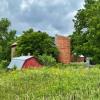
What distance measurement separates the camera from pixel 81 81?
1848 centimetres

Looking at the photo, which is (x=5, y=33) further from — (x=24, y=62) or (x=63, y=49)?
(x=24, y=62)

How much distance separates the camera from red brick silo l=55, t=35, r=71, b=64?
64.7m

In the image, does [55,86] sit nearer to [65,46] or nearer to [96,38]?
[96,38]

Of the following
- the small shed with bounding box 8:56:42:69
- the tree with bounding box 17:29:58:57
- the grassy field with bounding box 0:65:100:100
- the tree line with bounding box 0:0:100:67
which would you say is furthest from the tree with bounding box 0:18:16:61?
the grassy field with bounding box 0:65:100:100

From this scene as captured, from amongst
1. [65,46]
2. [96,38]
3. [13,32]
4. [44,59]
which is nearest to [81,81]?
[96,38]

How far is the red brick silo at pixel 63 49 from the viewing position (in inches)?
2547

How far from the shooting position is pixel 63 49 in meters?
65.6

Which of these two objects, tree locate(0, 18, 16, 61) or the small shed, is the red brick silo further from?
tree locate(0, 18, 16, 61)

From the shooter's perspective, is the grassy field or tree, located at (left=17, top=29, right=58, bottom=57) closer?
the grassy field

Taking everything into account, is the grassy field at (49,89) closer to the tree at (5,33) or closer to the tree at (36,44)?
the tree at (36,44)

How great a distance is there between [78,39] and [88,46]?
8167 mm

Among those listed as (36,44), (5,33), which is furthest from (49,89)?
(5,33)

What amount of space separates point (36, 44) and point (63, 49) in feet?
15.7

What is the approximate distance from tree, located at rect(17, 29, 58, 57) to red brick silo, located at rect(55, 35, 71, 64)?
4.38 ft
